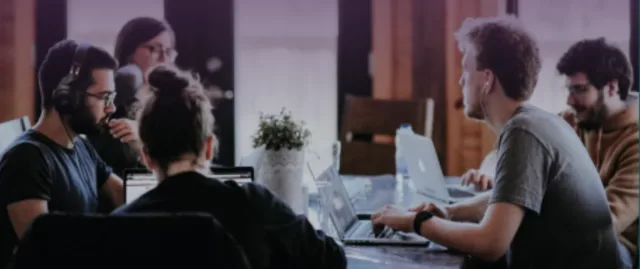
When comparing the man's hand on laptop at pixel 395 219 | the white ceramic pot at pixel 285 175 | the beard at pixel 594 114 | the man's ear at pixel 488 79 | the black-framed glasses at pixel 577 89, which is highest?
the man's ear at pixel 488 79

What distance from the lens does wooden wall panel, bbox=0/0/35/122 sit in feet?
14.6

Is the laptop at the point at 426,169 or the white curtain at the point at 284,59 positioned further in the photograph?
the white curtain at the point at 284,59

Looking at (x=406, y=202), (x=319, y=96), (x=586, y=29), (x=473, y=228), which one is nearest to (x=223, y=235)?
(x=473, y=228)

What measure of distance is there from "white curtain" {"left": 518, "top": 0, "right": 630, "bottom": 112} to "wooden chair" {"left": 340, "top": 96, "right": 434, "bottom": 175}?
1.12m

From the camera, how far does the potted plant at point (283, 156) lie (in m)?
1.97

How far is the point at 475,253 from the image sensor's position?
1.60 metres

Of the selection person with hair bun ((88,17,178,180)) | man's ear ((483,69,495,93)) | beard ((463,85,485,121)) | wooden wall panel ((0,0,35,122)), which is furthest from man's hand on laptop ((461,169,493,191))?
wooden wall panel ((0,0,35,122))

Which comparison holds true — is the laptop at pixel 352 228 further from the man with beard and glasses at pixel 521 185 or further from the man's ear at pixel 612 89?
the man's ear at pixel 612 89

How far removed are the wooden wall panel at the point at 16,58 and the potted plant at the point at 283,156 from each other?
292 centimetres

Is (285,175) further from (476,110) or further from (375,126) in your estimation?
(375,126)

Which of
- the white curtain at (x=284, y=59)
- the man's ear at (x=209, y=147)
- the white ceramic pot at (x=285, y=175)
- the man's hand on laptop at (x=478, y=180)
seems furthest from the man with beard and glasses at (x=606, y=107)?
the white curtain at (x=284, y=59)

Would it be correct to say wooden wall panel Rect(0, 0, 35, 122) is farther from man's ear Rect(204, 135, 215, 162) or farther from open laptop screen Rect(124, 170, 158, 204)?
man's ear Rect(204, 135, 215, 162)

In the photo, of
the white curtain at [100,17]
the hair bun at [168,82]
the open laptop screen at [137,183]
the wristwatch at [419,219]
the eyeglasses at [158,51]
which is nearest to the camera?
the hair bun at [168,82]

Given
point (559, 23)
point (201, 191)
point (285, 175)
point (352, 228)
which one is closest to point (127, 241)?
point (201, 191)
